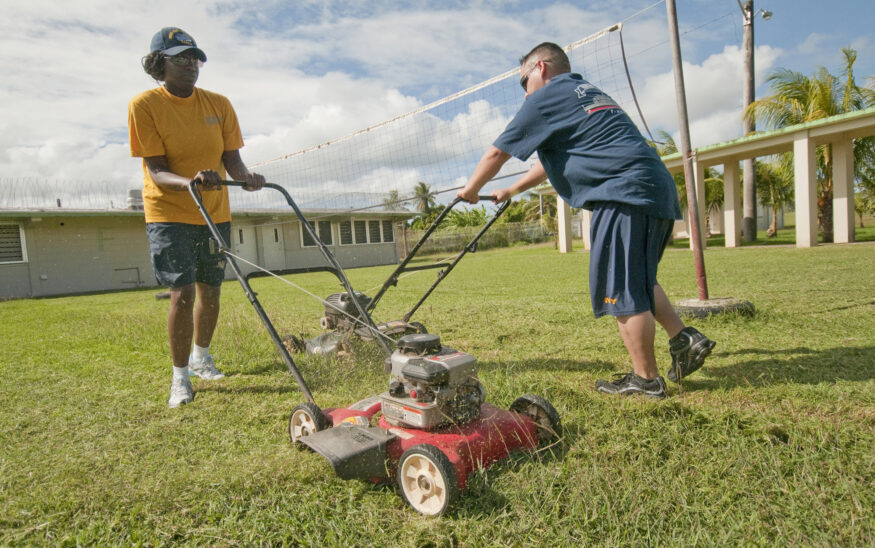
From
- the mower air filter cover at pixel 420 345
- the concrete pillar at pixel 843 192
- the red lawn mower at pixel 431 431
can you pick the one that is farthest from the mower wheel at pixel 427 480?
the concrete pillar at pixel 843 192

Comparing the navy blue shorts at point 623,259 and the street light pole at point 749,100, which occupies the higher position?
the street light pole at point 749,100

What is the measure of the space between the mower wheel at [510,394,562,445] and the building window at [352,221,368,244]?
26.3 meters

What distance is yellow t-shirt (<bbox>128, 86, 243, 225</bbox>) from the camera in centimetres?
331

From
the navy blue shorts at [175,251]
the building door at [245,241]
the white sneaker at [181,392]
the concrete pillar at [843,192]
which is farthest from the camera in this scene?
the building door at [245,241]

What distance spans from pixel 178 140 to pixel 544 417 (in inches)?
108

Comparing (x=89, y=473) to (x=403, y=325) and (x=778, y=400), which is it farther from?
(x=778, y=400)

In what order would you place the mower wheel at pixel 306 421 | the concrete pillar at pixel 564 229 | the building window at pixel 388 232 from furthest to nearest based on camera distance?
the building window at pixel 388 232 < the concrete pillar at pixel 564 229 < the mower wheel at pixel 306 421

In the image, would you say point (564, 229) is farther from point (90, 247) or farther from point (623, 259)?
point (623, 259)

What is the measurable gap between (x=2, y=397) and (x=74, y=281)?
18.8 m

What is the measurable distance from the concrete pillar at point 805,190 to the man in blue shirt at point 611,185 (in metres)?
14.9

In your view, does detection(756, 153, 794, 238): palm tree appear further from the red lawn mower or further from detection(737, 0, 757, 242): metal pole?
the red lawn mower

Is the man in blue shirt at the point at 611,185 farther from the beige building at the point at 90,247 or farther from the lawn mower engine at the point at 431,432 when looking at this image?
the beige building at the point at 90,247

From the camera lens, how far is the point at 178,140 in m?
3.46

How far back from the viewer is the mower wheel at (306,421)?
7.90ft
